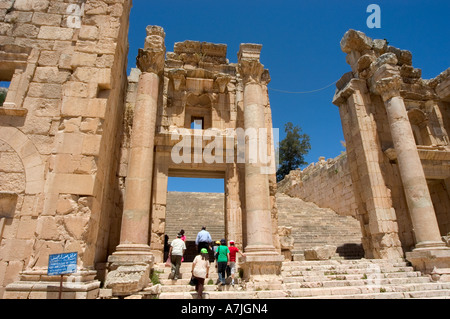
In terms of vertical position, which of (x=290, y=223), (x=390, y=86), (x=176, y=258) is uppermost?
(x=390, y=86)

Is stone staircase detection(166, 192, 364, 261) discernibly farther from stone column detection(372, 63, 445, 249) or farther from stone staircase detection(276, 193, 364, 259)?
stone column detection(372, 63, 445, 249)

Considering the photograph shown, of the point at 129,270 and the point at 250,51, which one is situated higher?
the point at 250,51

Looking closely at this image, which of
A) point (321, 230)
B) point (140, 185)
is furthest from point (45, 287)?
point (321, 230)

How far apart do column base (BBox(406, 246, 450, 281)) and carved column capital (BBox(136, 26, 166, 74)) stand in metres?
11.3

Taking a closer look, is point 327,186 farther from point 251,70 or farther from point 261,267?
point 261,267

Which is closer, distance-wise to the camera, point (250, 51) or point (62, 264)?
point (62, 264)

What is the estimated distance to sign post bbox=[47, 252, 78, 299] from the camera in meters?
4.87

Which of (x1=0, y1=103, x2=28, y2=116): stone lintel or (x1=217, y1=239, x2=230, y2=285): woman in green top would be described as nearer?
(x1=0, y1=103, x2=28, y2=116): stone lintel

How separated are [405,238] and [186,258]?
30.2 ft

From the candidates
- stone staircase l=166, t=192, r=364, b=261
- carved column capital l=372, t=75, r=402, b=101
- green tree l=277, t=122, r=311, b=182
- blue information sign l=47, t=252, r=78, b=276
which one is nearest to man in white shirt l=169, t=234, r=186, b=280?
stone staircase l=166, t=192, r=364, b=261

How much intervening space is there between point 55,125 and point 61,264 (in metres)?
3.57

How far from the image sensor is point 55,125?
6824 mm
